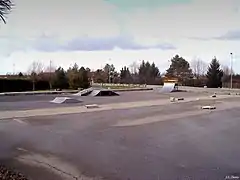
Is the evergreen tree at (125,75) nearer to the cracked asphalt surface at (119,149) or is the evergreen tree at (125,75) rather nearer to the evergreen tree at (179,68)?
the evergreen tree at (179,68)

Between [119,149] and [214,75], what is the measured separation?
62.6 m

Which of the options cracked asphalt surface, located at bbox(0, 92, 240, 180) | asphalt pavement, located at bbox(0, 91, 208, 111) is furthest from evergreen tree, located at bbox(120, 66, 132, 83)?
cracked asphalt surface, located at bbox(0, 92, 240, 180)

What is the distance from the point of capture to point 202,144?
1123 centimetres

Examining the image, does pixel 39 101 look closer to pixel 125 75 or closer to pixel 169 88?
pixel 169 88

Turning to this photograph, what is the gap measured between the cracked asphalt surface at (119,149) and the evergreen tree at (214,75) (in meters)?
53.4

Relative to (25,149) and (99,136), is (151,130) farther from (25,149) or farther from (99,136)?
(25,149)

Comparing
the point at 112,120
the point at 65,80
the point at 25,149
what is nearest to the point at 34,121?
the point at 112,120

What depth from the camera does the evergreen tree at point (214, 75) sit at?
69000 mm

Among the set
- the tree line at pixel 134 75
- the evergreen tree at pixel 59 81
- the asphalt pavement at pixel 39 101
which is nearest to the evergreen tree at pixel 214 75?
the tree line at pixel 134 75

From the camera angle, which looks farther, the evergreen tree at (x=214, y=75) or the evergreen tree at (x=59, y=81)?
the evergreen tree at (x=214, y=75)

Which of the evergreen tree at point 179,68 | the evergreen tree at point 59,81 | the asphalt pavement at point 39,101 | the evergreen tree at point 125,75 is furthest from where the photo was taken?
the evergreen tree at point 179,68

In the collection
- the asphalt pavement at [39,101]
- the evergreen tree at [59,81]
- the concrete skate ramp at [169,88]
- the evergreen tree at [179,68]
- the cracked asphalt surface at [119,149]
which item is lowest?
the cracked asphalt surface at [119,149]

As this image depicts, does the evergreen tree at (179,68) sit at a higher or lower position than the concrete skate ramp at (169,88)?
higher

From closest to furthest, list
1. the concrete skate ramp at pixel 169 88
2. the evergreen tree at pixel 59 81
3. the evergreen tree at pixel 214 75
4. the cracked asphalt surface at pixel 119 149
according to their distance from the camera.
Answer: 1. the cracked asphalt surface at pixel 119 149
2. the concrete skate ramp at pixel 169 88
3. the evergreen tree at pixel 59 81
4. the evergreen tree at pixel 214 75
